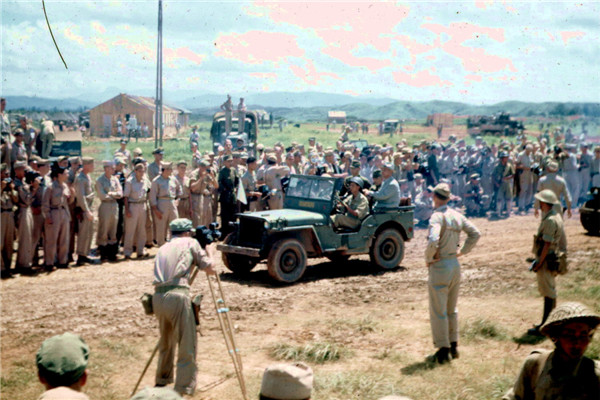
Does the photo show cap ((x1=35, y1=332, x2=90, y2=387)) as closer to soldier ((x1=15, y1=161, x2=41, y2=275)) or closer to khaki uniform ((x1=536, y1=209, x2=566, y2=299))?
khaki uniform ((x1=536, y1=209, x2=566, y2=299))

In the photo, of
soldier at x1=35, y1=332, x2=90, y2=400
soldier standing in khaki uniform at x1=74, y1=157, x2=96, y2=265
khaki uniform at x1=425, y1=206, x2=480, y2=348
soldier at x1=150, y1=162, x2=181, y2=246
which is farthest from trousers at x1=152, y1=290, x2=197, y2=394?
soldier at x1=150, y1=162, x2=181, y2=246

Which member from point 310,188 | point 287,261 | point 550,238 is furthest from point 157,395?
point 310,188

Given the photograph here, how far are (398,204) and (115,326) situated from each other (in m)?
5.83

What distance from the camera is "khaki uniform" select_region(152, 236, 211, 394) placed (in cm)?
703

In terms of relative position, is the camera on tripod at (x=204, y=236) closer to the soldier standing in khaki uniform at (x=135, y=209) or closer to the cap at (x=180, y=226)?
the cap at (x=180, y=226)

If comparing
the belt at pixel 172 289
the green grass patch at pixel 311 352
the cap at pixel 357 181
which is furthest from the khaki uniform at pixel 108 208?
the belt at pixel 172 289

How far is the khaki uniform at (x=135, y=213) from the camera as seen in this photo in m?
13.7

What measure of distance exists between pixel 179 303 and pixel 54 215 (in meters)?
6.46

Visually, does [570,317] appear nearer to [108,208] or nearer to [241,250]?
[241,250]

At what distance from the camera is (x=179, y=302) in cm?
701

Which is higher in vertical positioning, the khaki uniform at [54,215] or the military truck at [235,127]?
the military truck at [235,127]

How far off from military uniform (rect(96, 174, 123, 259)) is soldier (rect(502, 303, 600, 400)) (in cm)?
1088

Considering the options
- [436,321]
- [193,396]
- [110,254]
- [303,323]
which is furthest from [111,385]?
[110,254]

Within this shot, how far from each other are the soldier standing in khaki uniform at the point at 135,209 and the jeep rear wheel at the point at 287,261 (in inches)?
140
